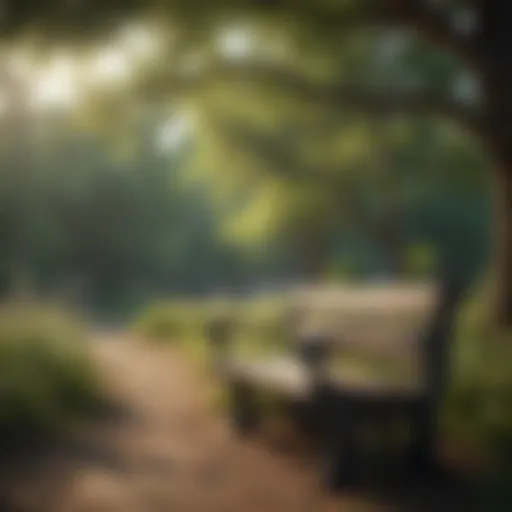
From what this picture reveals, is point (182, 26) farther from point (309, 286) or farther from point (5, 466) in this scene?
point (5, 466)

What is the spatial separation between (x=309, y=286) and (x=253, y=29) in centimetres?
41

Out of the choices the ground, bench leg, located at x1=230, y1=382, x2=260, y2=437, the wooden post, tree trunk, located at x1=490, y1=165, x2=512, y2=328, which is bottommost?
the ground

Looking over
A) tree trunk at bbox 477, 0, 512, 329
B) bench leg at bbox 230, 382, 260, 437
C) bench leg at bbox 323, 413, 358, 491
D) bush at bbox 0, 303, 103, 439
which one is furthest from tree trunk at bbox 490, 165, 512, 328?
bush at bbox 0, 303, 103, 439

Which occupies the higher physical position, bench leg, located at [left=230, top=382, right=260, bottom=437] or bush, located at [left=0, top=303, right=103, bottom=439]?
bench leg, located at [left=230, top=382, right=260, bottom=437]

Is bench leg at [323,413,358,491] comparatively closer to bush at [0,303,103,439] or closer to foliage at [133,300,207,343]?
foliage at [133,300,207,343]

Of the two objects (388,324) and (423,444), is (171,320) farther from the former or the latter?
(423,444)

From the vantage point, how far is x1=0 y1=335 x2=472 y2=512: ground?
1256 millimetres

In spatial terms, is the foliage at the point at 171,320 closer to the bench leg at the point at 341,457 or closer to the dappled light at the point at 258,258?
the dappled light at the point at 258,258

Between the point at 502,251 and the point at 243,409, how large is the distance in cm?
47

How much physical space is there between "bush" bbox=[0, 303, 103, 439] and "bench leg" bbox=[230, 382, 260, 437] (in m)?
0.21

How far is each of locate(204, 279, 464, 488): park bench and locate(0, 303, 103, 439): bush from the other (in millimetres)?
210

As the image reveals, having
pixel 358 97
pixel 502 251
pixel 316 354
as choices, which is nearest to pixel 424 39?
pixel 358 97

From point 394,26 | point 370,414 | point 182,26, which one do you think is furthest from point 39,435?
point 394,26

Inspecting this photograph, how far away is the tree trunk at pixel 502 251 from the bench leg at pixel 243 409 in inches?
15.4
